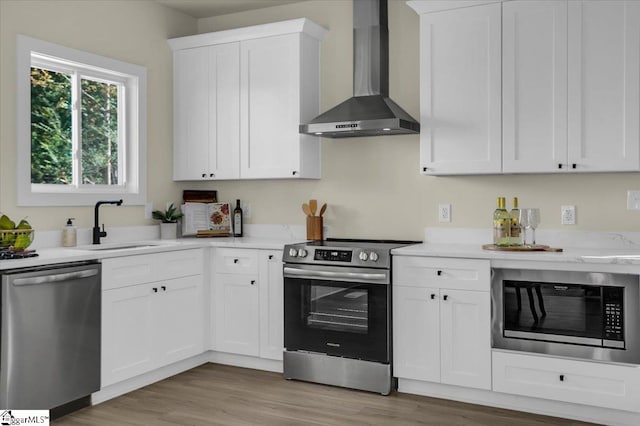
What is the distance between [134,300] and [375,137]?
201 cm

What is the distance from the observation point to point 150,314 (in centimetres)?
388

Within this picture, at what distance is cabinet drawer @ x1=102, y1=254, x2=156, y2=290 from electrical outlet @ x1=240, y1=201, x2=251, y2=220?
1.18 metres

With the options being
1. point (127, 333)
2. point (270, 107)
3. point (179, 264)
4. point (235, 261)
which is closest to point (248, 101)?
point (270, 107)

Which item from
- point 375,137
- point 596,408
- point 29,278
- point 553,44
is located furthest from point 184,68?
point 596,408

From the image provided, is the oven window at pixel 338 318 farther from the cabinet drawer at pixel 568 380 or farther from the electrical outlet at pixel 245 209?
the electrical outlet at pixel 245 209

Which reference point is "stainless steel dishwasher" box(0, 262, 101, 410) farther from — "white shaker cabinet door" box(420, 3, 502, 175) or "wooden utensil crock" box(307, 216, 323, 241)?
"white shaker cabinet door" box(420, 3, 502, 175)

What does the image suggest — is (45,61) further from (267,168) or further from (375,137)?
(375,137)

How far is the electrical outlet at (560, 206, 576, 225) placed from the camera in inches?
150

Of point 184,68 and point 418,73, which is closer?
point 418,73

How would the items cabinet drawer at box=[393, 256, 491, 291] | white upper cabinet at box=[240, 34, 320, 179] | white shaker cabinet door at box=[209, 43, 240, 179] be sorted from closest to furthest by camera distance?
cabinet drawer at box=[393, 256, 491, 291], white upper cabinet at box=[240, 34, 320, 179], white shaker cabinet door at box=[209, 43, 240, 179]

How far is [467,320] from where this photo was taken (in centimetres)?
356

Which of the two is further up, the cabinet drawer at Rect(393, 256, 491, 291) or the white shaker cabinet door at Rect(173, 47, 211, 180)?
the white shaker cabinet door at Rect(173, 47, 211, 180)

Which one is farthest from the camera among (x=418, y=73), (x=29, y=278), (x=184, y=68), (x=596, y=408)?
(x=184, y=68)

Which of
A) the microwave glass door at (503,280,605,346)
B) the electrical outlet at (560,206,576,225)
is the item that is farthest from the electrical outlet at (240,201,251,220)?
the electrical outlet at (560,206,576,225)
